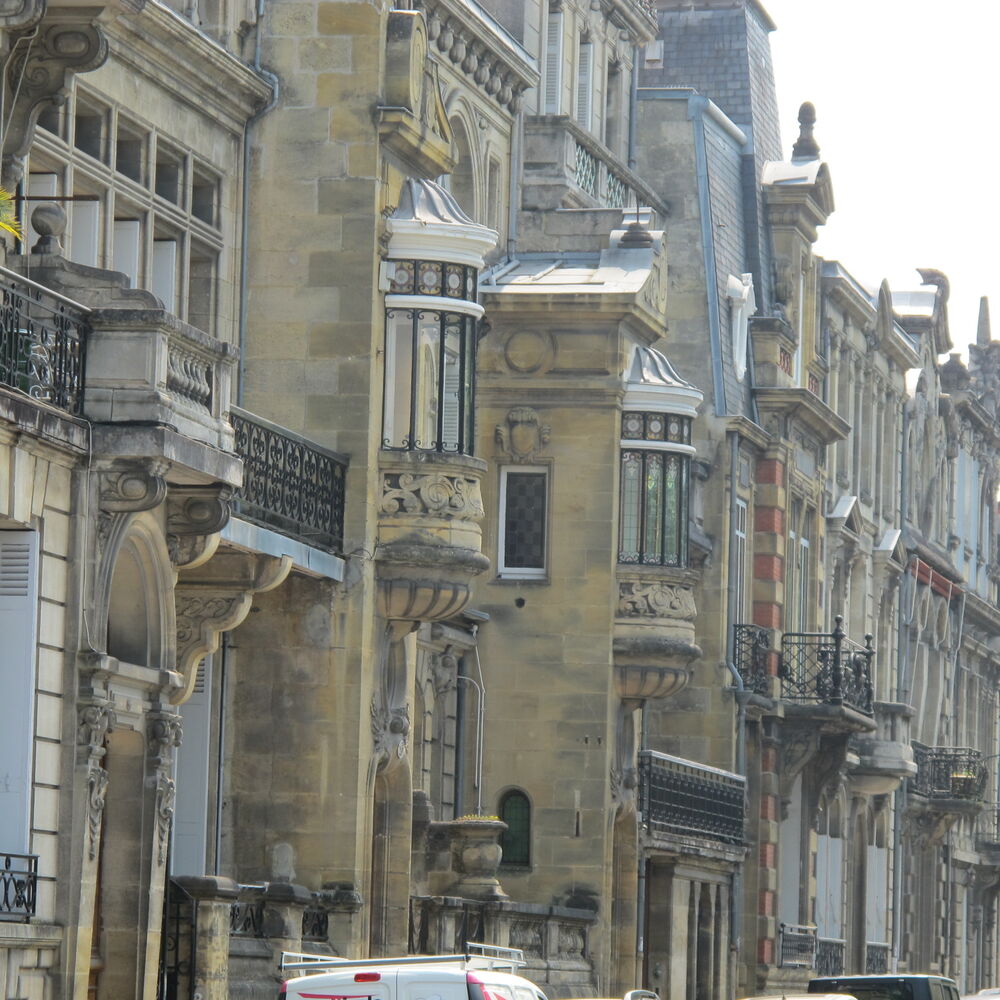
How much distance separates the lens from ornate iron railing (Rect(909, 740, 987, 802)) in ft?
207

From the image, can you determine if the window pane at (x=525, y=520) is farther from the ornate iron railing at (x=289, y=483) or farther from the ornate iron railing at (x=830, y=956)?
the ornate iron railing at (x=830, y=956)

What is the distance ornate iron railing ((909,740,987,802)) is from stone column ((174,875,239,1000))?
37787 mm

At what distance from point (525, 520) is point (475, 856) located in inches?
212

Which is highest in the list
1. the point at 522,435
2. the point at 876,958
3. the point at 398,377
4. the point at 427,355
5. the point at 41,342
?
the point at 522,435

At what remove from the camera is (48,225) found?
23984mm

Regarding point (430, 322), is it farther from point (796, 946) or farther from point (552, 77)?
point (796, 946)

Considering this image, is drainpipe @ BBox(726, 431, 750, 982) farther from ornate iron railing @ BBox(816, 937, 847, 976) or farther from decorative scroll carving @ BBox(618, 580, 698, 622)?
decorative scroll carving @ BBox(618, 580, 698, 622)

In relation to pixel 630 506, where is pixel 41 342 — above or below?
below

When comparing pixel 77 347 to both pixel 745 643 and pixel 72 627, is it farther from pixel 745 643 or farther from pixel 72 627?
pixel 745 643

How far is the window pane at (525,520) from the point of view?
125ft

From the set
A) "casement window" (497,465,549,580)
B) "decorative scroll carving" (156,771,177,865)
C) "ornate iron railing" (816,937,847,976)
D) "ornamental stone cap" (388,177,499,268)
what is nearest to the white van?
"decorative scroll carving" (156,771,177,865)

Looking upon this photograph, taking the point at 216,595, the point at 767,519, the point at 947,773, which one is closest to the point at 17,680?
the point at 216,595

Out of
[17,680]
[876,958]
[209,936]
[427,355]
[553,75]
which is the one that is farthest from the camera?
[876,958]

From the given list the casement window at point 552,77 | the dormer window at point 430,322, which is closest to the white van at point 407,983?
the dormer window at point 430,322
